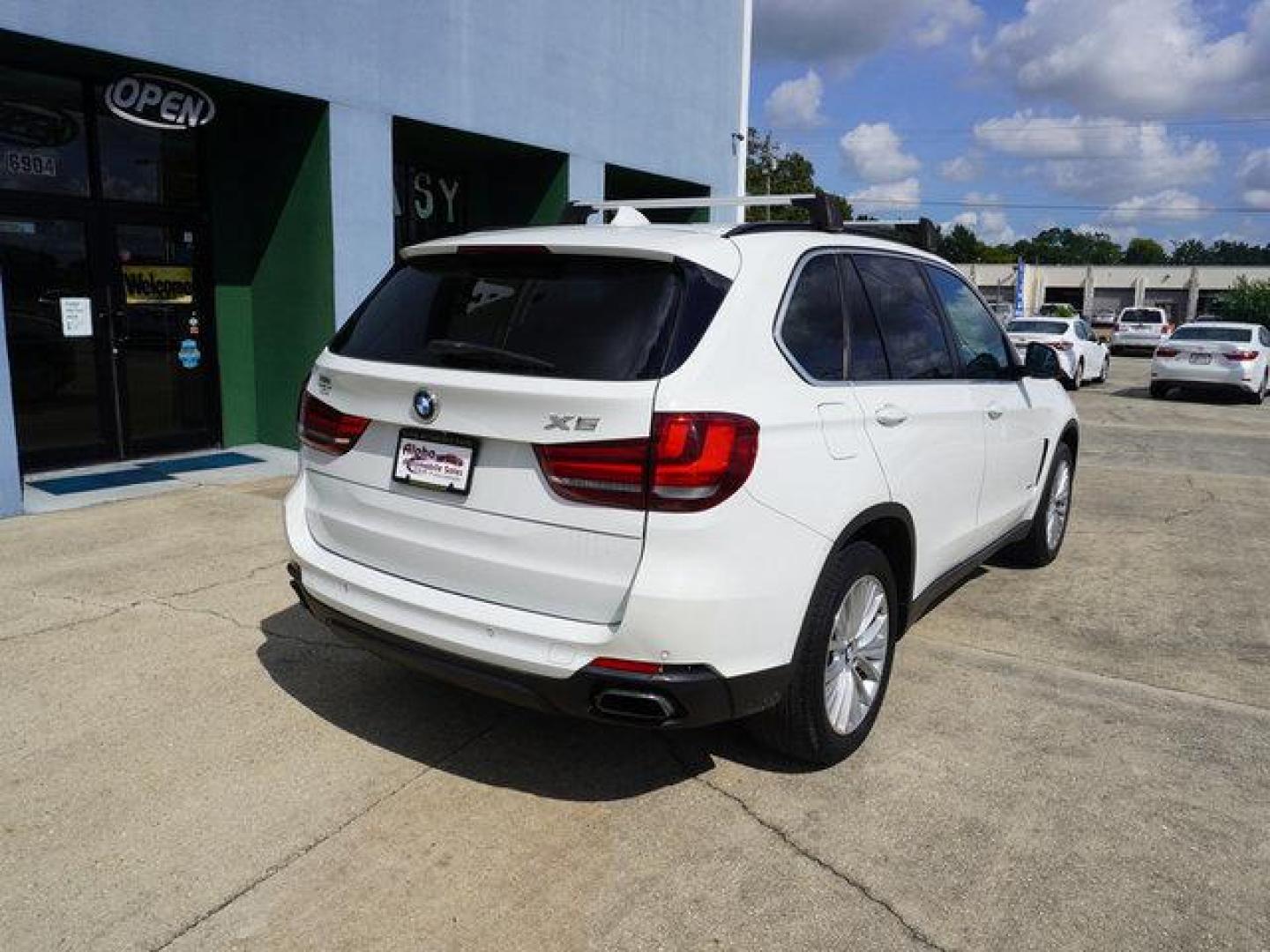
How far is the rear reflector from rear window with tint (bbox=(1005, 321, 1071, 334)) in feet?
61.6

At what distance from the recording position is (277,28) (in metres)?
7.54

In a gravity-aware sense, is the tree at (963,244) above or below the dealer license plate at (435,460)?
above

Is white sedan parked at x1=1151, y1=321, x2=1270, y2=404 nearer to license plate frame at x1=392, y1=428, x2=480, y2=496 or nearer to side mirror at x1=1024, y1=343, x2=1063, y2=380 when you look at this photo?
side mirror at x1=1024, y1=343, x2=1063, y2=380

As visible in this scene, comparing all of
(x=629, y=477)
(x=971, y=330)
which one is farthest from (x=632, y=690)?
(x=971, y=330)

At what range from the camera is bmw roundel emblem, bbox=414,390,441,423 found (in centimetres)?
290

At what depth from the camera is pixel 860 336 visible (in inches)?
138

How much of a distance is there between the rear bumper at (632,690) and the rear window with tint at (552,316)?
844 mm

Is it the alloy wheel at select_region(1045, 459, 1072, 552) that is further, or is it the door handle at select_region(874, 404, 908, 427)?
the alloy wheel at select_region(1045, 459, 1072, 552)

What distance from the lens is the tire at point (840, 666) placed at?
9.93 ft

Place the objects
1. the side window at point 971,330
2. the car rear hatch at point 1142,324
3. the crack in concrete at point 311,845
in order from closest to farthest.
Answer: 1. the crack in concrete at point 311,845
2. the side window at point 971,330
3. the car rear hatch at point 1142,324

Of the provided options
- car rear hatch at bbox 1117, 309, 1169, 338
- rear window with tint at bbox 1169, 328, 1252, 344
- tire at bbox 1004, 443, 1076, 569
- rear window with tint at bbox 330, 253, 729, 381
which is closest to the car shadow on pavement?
rear window with tint at bbox 330, 253, 729, 381

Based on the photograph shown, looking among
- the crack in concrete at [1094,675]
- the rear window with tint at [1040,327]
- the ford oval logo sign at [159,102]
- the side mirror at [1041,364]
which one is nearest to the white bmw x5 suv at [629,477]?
the crack in concrete at [1094,675]

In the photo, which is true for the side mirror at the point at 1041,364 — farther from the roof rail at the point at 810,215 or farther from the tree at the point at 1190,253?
the tree at the point at 1190,253

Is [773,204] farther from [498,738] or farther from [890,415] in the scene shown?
[498,738]
